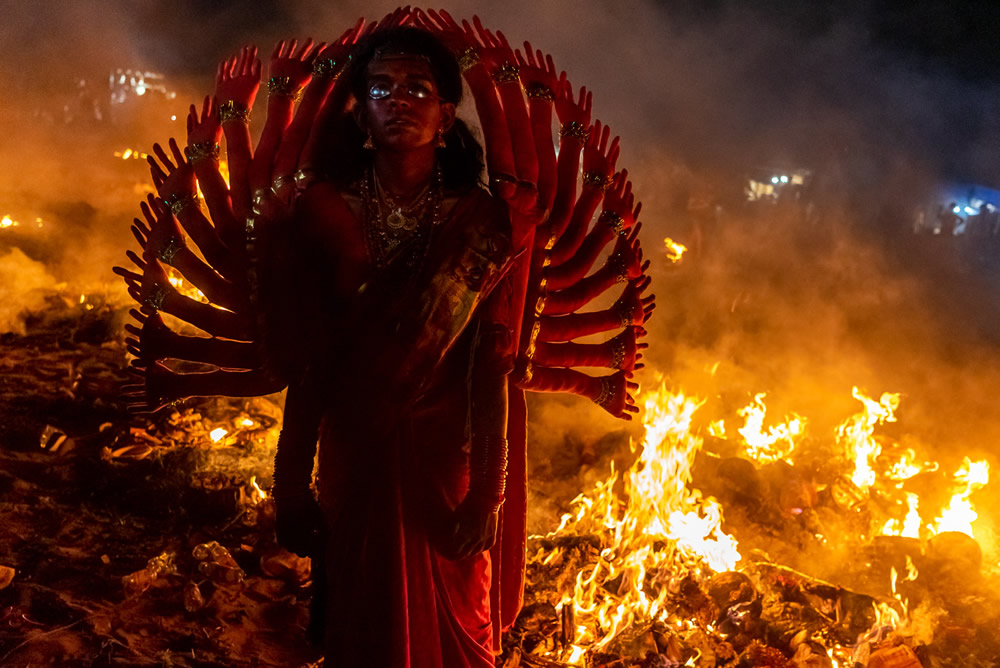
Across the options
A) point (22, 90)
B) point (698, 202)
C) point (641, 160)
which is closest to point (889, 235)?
point (698, 202)

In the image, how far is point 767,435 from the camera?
768cm

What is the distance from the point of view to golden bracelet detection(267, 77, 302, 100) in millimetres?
2381

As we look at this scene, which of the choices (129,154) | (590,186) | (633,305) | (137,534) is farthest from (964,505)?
(129,154)

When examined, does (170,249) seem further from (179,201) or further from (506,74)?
(506,74)

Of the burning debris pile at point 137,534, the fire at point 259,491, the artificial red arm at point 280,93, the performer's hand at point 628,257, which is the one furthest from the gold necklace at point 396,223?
the fire at point 259,491

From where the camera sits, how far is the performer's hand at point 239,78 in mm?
2432

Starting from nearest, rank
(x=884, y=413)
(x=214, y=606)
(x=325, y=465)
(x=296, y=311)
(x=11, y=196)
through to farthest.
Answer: (x=296, y=311) → (x=325, y=465) → (x=214, y=606) → (x=884, y=413) → (x=11, y=196)

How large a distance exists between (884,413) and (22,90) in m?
15.6

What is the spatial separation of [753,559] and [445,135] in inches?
170

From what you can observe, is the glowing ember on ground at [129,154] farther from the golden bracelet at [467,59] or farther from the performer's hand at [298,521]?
the performer's hand at [298,521]

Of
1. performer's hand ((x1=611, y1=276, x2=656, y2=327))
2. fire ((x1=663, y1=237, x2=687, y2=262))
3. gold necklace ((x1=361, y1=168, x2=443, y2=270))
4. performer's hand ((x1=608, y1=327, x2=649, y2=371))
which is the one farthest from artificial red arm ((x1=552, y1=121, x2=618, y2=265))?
fire ((x1=663, y1=237, x2=687, y2=262))

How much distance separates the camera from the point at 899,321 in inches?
504

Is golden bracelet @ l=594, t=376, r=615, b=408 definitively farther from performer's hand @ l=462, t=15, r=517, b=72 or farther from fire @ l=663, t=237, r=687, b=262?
fire @ l=663, t=237, r=687, b=262

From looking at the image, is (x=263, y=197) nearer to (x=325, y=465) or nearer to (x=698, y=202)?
(x=325, y=465)
